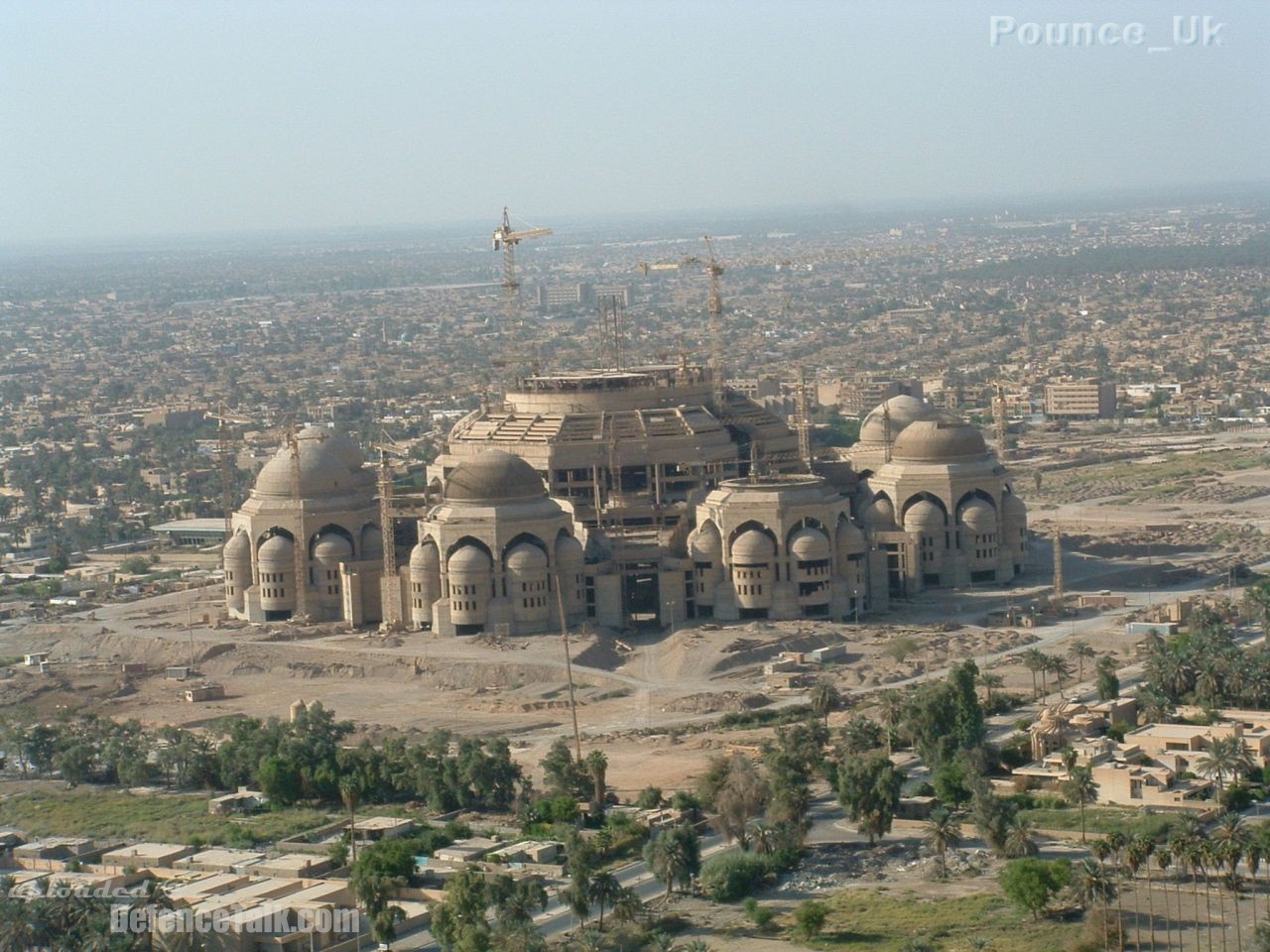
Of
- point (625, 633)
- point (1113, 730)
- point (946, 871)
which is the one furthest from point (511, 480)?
point (946, 871)

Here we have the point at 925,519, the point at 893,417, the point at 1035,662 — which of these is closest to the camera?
the point at 1035,662

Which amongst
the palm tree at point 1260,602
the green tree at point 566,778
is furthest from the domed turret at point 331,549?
the palm tree at point 1260,602

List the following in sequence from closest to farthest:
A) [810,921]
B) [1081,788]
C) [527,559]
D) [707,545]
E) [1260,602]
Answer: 1. [810,921]
2. [1081,788]
3. [1260,602]
4. [527,559]
5. [707,545]

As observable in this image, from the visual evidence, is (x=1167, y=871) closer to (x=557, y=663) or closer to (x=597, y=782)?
(x=597, y=782)

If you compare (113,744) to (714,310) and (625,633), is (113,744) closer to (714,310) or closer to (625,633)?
(625,633)

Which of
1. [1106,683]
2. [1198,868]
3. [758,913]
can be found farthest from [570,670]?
[1198,868]

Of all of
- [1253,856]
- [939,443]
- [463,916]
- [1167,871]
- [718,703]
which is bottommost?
[718,703]

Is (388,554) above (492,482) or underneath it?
underneath

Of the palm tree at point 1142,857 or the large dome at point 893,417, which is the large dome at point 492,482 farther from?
the palm tree at point 1142,857
